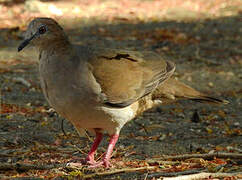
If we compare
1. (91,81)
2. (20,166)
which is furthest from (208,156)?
(20,166)

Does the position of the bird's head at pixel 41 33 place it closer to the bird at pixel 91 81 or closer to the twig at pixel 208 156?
the bird at pixel 91 81

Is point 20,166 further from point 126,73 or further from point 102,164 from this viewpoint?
point 126,73

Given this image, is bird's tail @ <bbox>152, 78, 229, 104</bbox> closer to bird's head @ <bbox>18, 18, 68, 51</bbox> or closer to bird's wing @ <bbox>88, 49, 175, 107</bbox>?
bird's wing @ <bbox>88, 49, 175, 107</bbox>

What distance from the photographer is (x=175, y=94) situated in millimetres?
5031

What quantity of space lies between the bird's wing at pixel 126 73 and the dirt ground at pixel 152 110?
1.78ft

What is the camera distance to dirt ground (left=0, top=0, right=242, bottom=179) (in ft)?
15.8

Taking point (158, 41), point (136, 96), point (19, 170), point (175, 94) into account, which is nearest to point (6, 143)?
point (19, 170)

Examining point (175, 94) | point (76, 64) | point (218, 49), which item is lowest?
point (218, 49)

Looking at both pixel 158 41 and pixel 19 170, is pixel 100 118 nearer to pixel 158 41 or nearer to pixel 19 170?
pixel 19 170

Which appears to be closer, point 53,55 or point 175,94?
point 53,55

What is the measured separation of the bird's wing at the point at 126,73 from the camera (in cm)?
432

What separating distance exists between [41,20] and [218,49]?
601 centimetres

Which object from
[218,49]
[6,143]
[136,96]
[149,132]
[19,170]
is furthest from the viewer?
[218,49]

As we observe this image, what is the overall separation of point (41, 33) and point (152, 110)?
8.84 feet
